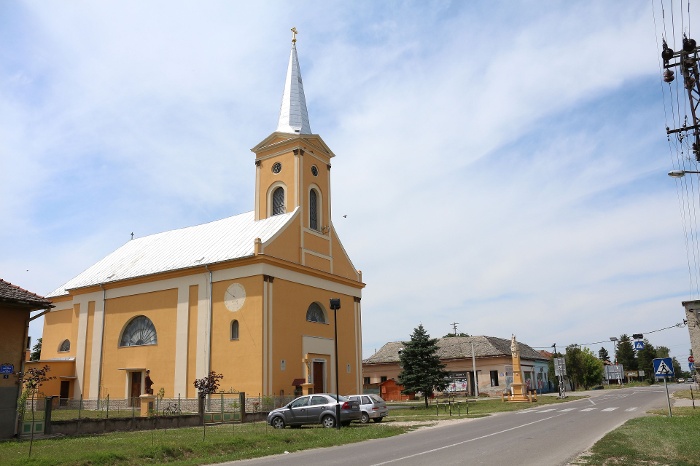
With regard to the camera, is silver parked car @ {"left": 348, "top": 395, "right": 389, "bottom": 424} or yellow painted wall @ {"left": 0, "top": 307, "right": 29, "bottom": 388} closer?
yellow painted wall @ {"left": 0, "top": 307, "right": 29, "bottom": 388}

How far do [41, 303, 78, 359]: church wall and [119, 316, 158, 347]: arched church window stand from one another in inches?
248

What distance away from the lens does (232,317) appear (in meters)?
32.7

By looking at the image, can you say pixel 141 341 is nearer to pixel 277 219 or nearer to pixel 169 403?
pixel 169 403

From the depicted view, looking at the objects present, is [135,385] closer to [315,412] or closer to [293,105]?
[315,412]

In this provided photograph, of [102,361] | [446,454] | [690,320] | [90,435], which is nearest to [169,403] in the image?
[102,361]

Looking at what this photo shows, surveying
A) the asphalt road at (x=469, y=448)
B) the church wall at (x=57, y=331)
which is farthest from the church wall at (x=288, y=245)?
the church wall at (x=57, y=331)

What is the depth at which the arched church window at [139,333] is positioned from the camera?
36188mm

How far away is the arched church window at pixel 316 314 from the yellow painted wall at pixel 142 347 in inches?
317

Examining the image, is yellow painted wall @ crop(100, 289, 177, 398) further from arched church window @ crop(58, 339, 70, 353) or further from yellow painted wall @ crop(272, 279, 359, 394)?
yellow painted wall @ crop(272, 279, 359, 394)

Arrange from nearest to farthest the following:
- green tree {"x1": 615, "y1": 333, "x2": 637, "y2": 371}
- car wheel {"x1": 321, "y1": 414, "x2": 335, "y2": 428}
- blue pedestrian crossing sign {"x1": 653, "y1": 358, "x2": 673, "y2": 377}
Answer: blue pedestrian crossing sign {"x1": 653, "y1": 358, "x2": 673, "y2": 377}, car wheel {"x1": 321, "y1": 414, "x2": 335, "y2": 428}, green tree {"x1": 615, "y1": 333, "x2": 637, "y2": 371}

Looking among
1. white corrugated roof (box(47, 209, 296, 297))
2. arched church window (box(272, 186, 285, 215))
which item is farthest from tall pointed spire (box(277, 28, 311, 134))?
white corrugated roof (box(47, 209, 296, 297))

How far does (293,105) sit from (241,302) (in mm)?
14817

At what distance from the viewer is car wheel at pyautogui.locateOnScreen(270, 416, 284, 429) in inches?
906

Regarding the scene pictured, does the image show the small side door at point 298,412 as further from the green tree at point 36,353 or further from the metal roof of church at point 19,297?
the green tree at point 36,353
